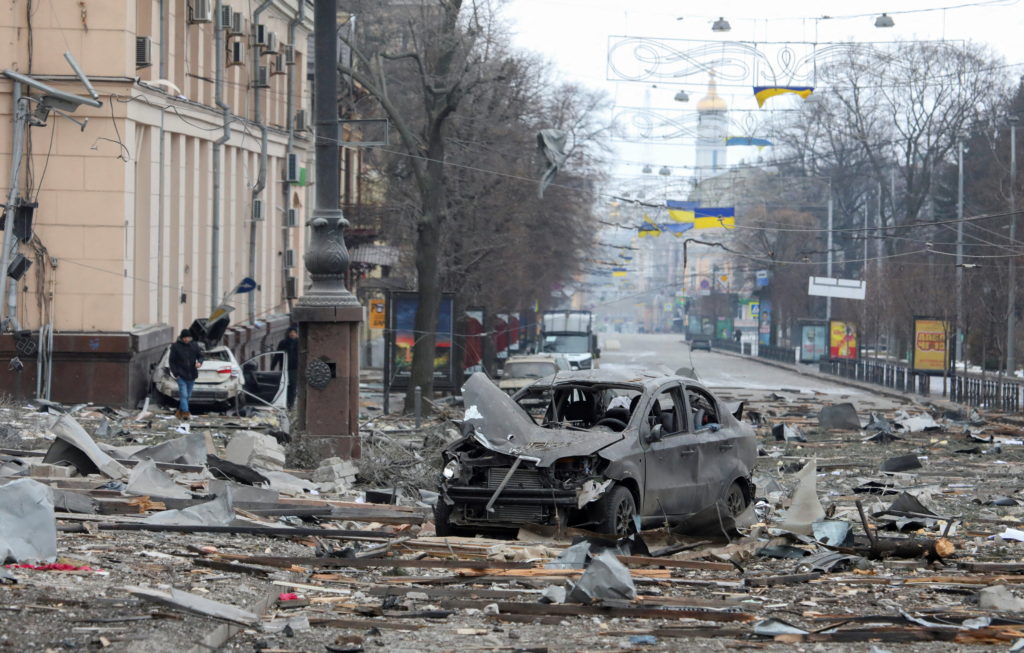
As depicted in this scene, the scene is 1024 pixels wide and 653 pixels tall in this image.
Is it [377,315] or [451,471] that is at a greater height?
[377,315]

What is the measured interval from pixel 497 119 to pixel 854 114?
28.5 meters

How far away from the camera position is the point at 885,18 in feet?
102

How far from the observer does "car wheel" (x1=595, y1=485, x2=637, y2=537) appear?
36.5 feet

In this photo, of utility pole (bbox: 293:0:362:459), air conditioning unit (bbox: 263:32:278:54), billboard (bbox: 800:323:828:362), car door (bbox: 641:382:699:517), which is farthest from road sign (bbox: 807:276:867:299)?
car door (bbox: 641:382:699:517)

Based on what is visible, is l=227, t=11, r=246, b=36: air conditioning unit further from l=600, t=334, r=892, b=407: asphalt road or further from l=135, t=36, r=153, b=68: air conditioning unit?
l=600, t=334, r=892, b=407: asphalt road

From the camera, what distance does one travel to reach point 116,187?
2677 centimetres

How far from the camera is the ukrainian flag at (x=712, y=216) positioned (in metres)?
44.0

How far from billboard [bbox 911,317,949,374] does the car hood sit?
33.4m

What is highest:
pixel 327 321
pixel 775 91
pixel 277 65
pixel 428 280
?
pixel 277 65

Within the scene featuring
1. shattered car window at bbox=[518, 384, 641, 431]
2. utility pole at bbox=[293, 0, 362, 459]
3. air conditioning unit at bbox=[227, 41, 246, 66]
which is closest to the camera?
shattered car window at bbox=[518, 384, 641, 431]

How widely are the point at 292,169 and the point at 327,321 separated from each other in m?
26.4

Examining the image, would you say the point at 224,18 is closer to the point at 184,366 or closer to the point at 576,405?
the point at 184,366

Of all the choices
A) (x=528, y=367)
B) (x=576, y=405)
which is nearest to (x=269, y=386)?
(x=528, y=367)

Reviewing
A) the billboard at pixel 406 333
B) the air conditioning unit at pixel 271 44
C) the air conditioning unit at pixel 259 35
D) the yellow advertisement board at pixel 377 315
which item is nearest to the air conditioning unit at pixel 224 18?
the air conditioning unit at pixel 259 35
